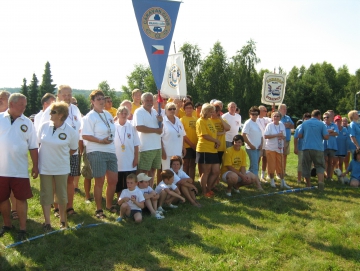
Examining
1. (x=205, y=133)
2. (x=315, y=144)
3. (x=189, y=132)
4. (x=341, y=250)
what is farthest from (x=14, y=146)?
(x=315, y=144)

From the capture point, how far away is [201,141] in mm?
7824

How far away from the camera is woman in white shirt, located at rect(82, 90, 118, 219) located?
19.9ft

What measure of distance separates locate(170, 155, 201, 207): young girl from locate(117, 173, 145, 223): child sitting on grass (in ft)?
3.45

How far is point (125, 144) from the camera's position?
6.68 meters

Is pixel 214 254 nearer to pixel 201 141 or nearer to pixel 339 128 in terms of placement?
pixel 201 141

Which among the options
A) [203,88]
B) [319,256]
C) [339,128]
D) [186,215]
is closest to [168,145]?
[186,215]

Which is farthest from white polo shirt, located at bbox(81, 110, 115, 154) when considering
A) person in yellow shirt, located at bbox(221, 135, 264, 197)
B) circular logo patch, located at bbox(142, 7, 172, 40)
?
person in yellow shirt, located at bbox(221, 135, 264, 197)

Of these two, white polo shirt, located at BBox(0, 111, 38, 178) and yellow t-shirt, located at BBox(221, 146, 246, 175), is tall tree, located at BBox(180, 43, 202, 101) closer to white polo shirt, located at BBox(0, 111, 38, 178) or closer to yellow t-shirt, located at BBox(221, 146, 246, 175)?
yellow t-shirt, located at BBox(221, 146, 246, 175)

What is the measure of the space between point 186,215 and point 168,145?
1.63 metres

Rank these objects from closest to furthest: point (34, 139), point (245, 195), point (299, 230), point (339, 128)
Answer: point (34, 139)
point (299, 230)
point (245, 195)
point (339, 128)

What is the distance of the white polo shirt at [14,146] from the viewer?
16.3ft

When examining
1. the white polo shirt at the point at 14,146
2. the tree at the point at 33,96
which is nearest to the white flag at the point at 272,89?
the white polo shirt at the point at 14,146

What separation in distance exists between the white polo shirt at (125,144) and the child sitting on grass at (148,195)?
0.46m

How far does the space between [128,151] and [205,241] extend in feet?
7.55
